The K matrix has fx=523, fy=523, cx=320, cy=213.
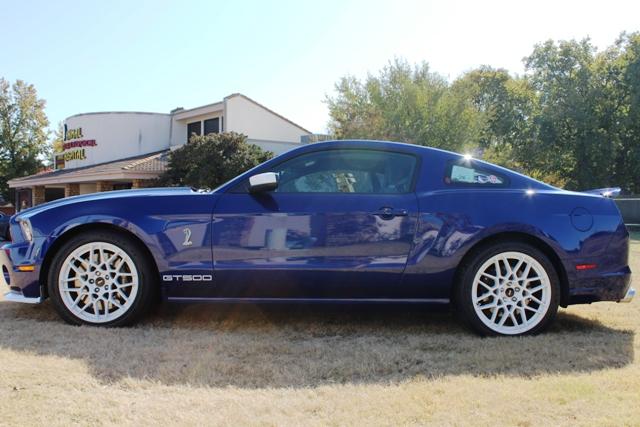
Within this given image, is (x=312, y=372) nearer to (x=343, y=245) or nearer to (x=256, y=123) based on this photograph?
(x=343, y=245)

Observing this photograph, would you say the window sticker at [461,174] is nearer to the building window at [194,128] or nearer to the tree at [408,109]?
the tree at [408,109]

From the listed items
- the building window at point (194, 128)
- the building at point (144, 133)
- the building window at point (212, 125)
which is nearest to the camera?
the building at point (144, 133)

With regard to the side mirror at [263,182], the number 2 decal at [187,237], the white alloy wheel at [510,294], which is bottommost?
the white alloy wheel at [510,294]

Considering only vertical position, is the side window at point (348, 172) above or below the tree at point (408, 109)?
below

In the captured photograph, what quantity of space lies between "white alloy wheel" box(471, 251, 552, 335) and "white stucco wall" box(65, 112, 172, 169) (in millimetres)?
29140

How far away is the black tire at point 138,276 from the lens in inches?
145

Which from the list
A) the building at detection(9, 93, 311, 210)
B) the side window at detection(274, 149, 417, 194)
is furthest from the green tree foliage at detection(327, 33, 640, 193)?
the side window at detection(274, 149, 417, 194)

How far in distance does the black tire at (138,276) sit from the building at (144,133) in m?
23.1

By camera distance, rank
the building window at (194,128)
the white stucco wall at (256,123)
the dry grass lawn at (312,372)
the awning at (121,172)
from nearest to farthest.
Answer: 1. the dry grass lawn at (312,372)
2. the awning at (121,172)
3. the white stucco wall at (256,123)
4. the building window at (194,128)

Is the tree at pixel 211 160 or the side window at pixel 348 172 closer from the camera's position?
the side window at pixel 348 172

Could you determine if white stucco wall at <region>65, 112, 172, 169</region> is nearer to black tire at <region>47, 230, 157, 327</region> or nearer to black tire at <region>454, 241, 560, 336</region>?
black tire at <region>47, 230, 157, 327</region>

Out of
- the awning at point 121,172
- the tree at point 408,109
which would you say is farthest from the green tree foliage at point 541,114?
the awning at point 121,172

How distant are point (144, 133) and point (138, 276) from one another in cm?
2844

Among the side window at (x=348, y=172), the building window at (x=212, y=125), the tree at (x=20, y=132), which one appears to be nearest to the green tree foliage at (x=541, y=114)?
the building window at (x=212, y=125)
